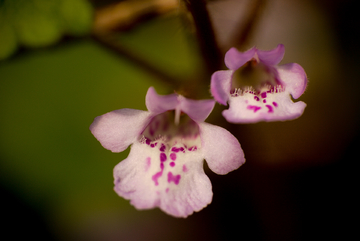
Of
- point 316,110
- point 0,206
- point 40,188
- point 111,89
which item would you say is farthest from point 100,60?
point 316,110

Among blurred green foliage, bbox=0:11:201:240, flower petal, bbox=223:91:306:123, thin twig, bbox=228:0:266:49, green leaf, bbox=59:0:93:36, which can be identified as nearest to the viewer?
flower petal, bbox=223:91:306:123

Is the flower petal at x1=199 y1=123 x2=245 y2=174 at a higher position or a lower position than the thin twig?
lower

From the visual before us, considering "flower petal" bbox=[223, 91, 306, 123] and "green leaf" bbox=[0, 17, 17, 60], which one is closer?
"flower petal" bbox=[223, 91, 306, 123]

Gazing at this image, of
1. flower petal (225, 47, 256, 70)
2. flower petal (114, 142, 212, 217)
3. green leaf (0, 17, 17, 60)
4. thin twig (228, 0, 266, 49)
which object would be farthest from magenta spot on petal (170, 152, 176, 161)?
green leaf (0, 17, 17, 60)

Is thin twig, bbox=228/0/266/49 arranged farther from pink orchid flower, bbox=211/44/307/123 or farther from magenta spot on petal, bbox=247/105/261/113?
magenta spot on petal, bbox=247/105/261/113

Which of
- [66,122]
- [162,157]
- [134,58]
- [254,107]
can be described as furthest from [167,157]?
[66,122]

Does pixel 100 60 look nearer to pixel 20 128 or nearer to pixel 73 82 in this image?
pixel 73 82
